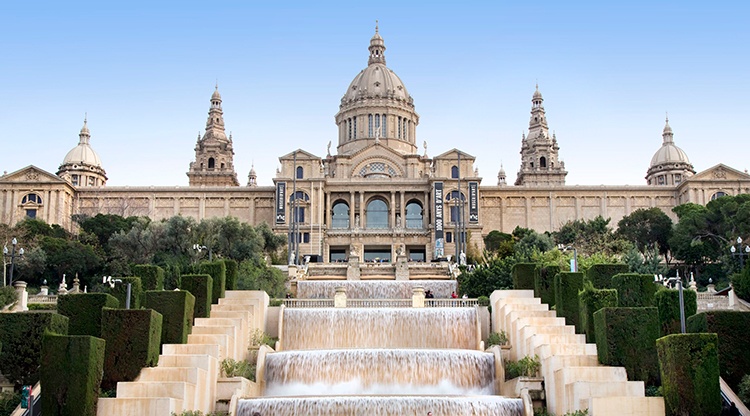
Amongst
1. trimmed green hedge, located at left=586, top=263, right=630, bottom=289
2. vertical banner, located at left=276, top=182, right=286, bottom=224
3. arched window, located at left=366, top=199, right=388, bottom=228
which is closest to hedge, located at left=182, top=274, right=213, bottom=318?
trimmed green hedge, located at left=586, top=263, right=630, bottom=289

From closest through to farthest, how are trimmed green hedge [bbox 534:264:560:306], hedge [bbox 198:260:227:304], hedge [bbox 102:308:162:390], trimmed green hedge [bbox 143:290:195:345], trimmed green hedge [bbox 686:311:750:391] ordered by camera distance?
trimmed green hedge [bbox 686:311:750:391] → hedge [bbox 102:308:162:390] → trimmed green hedge [bbox 143:290:195:345] → trimmed green hedge [bbox 534:264:560:306] → hedge [bbox 198:260:227:304]

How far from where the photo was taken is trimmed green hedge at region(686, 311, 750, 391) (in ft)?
94.6

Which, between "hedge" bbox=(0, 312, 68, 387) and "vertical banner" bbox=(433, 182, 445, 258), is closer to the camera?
"hedge" bbox=(0, 312, 68, 387)

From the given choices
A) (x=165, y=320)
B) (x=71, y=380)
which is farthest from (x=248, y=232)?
(x=71, y=380)

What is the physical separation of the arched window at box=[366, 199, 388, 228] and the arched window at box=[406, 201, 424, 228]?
2.12 meters

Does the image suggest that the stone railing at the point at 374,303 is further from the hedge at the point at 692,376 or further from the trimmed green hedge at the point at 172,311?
the hedge at the point at 692,376

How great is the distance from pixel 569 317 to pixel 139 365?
1592cm

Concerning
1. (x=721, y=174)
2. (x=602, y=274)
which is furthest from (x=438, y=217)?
(x=602, y=274)

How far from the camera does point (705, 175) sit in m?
91.6

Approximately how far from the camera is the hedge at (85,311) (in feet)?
109

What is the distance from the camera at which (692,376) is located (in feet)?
81.7

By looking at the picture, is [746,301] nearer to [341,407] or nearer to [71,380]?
[341,407]

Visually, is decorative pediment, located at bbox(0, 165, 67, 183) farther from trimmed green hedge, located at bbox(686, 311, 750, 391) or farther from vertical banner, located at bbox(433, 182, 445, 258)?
trimmed green hedge, located at bbox(686, 311, 750, 391)

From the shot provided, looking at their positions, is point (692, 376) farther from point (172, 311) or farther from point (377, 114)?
point (377, 114)
